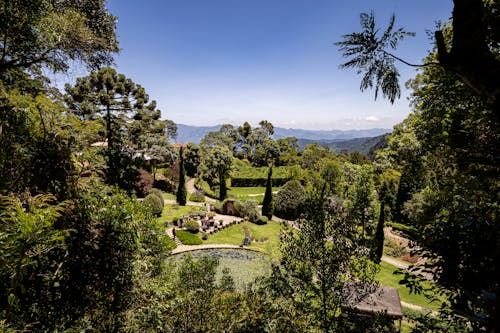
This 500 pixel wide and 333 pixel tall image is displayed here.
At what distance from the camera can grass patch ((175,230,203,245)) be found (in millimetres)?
17052

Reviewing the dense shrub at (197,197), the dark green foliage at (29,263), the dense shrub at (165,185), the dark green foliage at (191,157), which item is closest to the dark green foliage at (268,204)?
the dense shrub at (197,197)

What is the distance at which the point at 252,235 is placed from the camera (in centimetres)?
1986

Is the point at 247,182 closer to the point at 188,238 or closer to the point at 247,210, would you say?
the point at 247,210

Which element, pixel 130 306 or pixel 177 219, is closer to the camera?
pixel 130 306

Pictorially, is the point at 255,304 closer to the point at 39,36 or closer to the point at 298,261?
the point at 298,261

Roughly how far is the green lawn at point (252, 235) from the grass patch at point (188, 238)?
0.65 metres

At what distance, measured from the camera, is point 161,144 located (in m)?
30.7

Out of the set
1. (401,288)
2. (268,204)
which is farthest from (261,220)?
(401,288)

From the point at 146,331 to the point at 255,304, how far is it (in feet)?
7.44

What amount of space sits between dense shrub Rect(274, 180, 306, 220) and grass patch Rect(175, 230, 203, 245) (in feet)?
32.6

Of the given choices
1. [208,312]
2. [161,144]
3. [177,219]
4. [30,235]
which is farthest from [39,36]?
[161,144]

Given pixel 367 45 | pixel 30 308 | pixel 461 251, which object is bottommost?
pixel 30 308

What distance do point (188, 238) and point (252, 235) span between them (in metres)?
5.31

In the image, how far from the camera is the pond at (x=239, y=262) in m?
13.1
